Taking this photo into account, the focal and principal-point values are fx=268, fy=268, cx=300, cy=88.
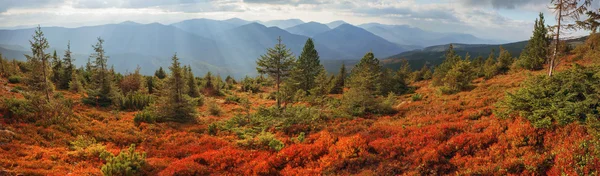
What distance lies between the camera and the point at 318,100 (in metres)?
26.7

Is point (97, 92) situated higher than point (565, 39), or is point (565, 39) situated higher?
point (565, 39)

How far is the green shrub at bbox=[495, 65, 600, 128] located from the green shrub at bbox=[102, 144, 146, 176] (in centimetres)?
1580

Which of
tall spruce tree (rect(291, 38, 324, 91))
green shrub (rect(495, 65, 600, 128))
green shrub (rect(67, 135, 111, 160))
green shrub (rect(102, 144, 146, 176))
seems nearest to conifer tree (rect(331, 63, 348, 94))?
tall spruce tree (rect(291, 38, 324, 91))

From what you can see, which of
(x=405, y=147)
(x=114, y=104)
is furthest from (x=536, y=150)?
(x=114, y=104)

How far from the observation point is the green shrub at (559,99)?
9.71 metres

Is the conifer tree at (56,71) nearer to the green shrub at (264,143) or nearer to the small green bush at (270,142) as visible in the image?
the green shrub at (264,143)


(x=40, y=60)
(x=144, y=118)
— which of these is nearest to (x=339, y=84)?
(x=144, y=118)

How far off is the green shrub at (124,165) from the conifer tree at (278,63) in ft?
48.6

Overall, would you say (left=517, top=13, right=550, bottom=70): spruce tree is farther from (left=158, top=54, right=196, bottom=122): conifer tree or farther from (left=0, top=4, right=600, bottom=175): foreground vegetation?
(left=158, top=54, right=196, bottom=122): conifer tree

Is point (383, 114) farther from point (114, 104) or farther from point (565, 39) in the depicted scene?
point (114, 104)

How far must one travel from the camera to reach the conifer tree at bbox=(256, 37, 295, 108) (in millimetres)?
25422

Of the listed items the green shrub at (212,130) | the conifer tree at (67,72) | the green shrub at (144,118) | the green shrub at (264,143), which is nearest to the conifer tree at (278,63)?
the green shrub at (212,130)

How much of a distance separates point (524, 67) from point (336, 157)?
42953mm

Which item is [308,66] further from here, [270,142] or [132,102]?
[270,142]
